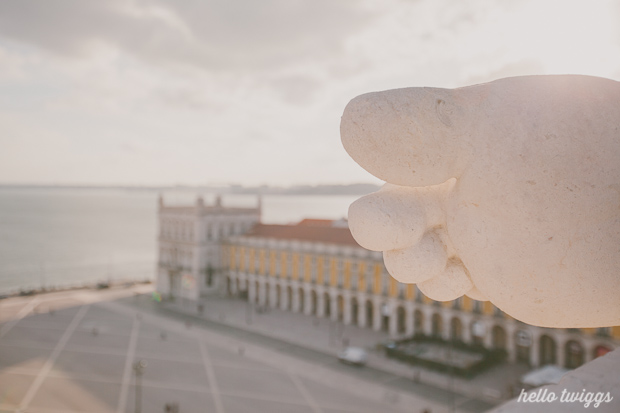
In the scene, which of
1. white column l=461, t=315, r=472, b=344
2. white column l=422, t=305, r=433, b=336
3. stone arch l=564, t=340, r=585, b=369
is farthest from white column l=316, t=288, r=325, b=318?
stone arch l=564, t=340, r=585, b=369

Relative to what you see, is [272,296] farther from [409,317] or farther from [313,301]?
[409,317]

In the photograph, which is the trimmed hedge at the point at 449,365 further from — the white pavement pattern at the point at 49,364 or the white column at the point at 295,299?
the white pavement pattern at the point at 49,364

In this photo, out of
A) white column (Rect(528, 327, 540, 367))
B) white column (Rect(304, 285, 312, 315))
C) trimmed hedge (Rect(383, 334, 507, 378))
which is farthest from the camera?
white column (Rect(304, 285, 312, 315))

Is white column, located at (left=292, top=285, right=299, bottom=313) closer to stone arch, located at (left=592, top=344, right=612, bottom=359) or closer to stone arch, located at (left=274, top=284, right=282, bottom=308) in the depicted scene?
stone arch, located at (left=274, top=284, right=282, bottom=308)

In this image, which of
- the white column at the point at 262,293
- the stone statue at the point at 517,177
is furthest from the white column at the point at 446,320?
the stone statue at the point at 517,177

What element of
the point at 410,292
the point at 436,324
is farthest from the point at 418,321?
the point at 410,292

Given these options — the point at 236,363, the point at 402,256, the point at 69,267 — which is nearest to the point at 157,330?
the point at 236,363
